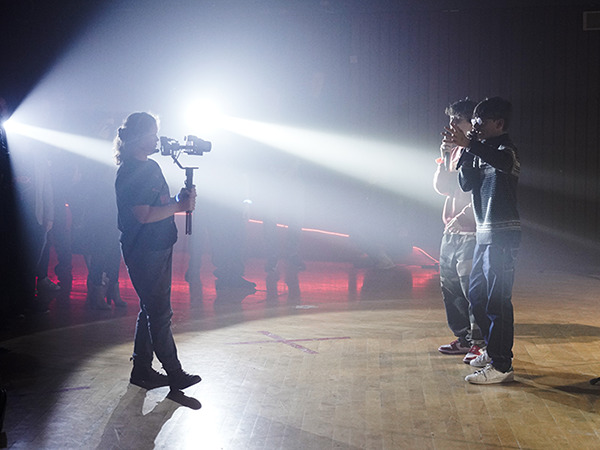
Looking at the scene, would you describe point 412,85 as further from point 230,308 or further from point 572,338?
→ point 572,338

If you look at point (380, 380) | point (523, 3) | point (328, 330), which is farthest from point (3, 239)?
point (523, 3)

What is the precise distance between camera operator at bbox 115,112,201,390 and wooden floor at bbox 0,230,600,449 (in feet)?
1.34

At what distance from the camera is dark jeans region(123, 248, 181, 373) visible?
3.42 m

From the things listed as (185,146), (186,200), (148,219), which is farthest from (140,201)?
(185,146)

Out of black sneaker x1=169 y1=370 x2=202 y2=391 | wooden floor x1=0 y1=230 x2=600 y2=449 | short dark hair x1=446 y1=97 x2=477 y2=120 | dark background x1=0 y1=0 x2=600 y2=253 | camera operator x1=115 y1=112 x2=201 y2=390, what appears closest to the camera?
wooden floor x1=0 y1=230 x2=600 y2=449

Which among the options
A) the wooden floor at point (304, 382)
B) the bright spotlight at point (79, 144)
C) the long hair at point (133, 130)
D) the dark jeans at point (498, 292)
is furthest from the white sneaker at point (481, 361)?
the bright spotlight at point (79, 144)

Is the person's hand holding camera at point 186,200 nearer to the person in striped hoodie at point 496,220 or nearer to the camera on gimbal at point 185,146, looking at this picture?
the camera on gimbal at point 185,146

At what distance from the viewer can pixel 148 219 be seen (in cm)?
335

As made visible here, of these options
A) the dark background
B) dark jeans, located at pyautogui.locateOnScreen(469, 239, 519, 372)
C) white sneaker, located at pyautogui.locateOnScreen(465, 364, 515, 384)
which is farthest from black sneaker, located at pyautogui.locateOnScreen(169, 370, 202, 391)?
the dark background

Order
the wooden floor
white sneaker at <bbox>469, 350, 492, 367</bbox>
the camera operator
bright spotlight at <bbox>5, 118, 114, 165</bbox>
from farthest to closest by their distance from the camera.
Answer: bright spotlight at <bbox>5, 118, 114, 165</bbox>
white sneaker at <bbox>469, 350, 492, 367</bbox>
the camera operator
the wooden floor

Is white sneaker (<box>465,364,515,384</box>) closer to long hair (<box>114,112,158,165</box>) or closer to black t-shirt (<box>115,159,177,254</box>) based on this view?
black t-shirt (<box>115,159,177,254</box>)

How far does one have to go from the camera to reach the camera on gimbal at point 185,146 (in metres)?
3.62

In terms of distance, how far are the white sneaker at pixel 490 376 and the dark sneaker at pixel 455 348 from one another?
58cm

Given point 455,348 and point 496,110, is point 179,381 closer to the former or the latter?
point 455,348
